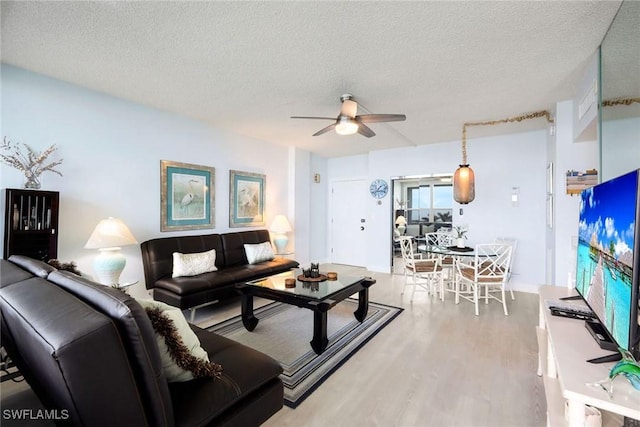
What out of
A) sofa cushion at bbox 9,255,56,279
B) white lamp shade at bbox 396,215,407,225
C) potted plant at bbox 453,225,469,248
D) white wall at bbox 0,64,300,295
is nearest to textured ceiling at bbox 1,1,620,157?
white wall at bbox 0,64,300,295

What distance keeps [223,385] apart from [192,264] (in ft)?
7.79

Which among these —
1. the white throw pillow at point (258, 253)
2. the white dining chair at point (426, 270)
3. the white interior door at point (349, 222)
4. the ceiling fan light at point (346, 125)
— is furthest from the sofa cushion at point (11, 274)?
the white interior door at point (349, 222)

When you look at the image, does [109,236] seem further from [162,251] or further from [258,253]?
[258,253]

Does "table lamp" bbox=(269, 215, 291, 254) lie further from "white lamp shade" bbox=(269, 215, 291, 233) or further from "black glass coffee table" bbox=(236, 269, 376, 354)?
"black glass coffee table" bbox=(236, 269, 376, 354)

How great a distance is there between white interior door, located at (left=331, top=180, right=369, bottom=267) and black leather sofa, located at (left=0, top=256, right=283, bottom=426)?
16.9ft

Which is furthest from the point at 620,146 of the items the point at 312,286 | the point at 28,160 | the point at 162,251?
the point at 28,160

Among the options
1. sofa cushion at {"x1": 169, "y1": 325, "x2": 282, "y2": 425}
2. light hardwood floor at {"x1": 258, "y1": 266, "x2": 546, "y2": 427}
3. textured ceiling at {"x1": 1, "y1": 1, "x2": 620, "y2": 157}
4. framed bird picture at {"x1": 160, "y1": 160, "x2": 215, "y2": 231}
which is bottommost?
light hardwood floor at {"x1": 258, "y1": 266, "x2": 546, "y2": 427}

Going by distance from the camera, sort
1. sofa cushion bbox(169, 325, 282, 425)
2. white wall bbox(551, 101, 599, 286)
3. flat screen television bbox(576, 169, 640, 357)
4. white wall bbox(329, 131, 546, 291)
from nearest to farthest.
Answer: flat screen television bbox(576, 169, 640, 357) → sofa cushion bbox(169, 325, 282, 425) → white wall bbox(551, 101, 599, 286) → white wall bbox(329, 131, 546, 291)

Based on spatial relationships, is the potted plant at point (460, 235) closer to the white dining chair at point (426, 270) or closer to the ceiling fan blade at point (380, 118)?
the white dining chair at point (426, 270)

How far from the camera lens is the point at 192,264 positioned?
337 centimetres

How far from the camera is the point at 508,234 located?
181 inches

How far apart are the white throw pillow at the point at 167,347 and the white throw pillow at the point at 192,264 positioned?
2.19m

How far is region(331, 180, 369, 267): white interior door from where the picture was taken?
6.33 metres

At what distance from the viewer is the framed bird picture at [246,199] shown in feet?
14.8
